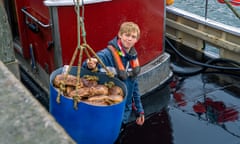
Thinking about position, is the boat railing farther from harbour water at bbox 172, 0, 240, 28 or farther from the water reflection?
harbour water at bbox 172, 0, 240, 28

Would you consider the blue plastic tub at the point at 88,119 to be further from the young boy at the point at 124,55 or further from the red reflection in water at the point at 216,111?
the red reflection in water at the point at 216,111

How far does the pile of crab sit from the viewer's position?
308cm

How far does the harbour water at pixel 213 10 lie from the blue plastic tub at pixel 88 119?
957cm

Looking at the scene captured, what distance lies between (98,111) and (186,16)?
4201 millimetres

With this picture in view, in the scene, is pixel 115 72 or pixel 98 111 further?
pixel 115 72

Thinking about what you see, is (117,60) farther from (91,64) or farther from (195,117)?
(195,117)

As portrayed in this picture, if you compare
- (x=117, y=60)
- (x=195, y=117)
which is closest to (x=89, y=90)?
(x=117, y=60)

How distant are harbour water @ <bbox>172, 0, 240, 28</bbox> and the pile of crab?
30.8 ft

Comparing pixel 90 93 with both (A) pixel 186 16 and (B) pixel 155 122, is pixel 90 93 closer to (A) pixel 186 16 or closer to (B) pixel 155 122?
(B) pixel 155 122

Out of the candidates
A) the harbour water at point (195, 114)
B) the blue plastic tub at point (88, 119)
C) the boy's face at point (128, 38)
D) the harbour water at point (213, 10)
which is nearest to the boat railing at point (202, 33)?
the harbour water at point (195, 114)

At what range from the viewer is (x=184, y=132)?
468cm

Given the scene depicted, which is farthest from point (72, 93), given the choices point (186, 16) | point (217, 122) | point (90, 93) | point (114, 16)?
point (186, 16)

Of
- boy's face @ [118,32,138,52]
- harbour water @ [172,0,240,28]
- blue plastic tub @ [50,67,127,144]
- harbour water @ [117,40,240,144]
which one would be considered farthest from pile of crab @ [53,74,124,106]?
harbour water @ [172,0,240,28]

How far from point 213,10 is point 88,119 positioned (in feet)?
37.7
